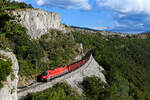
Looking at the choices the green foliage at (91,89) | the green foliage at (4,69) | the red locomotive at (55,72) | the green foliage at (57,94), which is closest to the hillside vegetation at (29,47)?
the red locomotive at (55,72)

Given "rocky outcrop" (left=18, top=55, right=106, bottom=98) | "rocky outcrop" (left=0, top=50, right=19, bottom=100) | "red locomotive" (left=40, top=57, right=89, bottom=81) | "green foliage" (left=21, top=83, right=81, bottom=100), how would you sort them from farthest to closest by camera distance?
"red locomotive" (left=40, top=57, right=89, bottom=81) → "rocky outcrop" (left=18, top=55, right=106, bottom=98) → "green foliage" (left=21, top=83, right=81, bottom=100) → "rocky outcrop" (left=0, top=50, right=19, bottom=100)

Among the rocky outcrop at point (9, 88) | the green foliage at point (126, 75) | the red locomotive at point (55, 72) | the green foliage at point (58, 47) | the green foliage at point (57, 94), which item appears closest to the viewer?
the rocky outcrop at point (9, 88)

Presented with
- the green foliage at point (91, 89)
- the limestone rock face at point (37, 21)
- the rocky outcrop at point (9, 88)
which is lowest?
the green foliage at point (91, 89)

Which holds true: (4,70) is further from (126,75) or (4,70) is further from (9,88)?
(126,75)

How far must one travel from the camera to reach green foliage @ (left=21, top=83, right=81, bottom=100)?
1096 inches

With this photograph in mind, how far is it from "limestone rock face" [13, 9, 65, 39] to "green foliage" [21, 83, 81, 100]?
25000 millimetres

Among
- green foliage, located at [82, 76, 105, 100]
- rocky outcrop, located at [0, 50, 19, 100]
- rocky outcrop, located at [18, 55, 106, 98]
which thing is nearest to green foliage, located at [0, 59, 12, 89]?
rocky outcrop, located at [0, 50, 19, 100]

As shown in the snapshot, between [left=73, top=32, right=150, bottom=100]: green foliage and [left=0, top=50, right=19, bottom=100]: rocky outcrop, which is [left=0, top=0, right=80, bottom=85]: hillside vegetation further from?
[left=73, top=32, right=150, bottom=100]: green foliage

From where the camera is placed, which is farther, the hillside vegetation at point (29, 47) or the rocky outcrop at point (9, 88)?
the hillside vegetation at point (29, 47)

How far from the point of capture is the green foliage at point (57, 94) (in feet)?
91.3

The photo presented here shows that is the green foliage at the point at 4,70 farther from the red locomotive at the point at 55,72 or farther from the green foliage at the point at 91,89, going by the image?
the green foliage at the point at 91,89

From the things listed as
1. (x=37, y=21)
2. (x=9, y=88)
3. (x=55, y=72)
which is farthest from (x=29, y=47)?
(x=9, y=88)

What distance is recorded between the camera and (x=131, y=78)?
243 feet

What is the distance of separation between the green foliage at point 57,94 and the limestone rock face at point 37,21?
82.0ft
